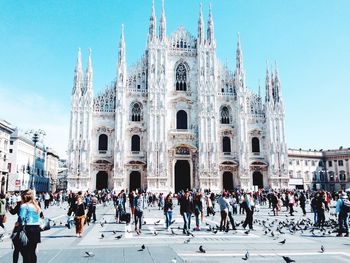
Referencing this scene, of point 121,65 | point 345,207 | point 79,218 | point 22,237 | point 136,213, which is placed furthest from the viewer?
point 121,65

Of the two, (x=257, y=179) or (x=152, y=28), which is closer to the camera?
(x=152, y=28)

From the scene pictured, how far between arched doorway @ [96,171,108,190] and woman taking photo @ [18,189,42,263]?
1403 inches

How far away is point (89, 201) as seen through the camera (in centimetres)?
1653

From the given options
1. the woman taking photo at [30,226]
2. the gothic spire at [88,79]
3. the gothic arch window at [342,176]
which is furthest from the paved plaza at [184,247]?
the gothic arch window at [342,176]

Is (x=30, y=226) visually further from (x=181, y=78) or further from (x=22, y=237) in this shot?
(x=181, y=78)

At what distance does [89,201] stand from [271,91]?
33.3 meters

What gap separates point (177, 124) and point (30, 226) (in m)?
37.7

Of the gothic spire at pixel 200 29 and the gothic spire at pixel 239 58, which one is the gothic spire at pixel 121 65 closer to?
the gothic spire at pixel 200 29

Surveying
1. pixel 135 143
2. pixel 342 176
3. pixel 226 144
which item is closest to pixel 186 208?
pixel 135 143

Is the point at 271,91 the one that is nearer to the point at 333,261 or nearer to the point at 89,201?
the point at 89,201

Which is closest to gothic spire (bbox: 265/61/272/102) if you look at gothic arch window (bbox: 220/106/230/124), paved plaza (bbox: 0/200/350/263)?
gothic arch window (bbox: 220/106/230/124)

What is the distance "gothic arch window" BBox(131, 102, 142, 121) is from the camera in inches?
1665

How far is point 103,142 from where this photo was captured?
41.4m

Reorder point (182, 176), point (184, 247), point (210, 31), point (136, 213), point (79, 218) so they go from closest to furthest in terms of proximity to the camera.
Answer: point (184, 247) → point (79, 218) → point (136, 213) → point (182, 176) → point (210, 31)
